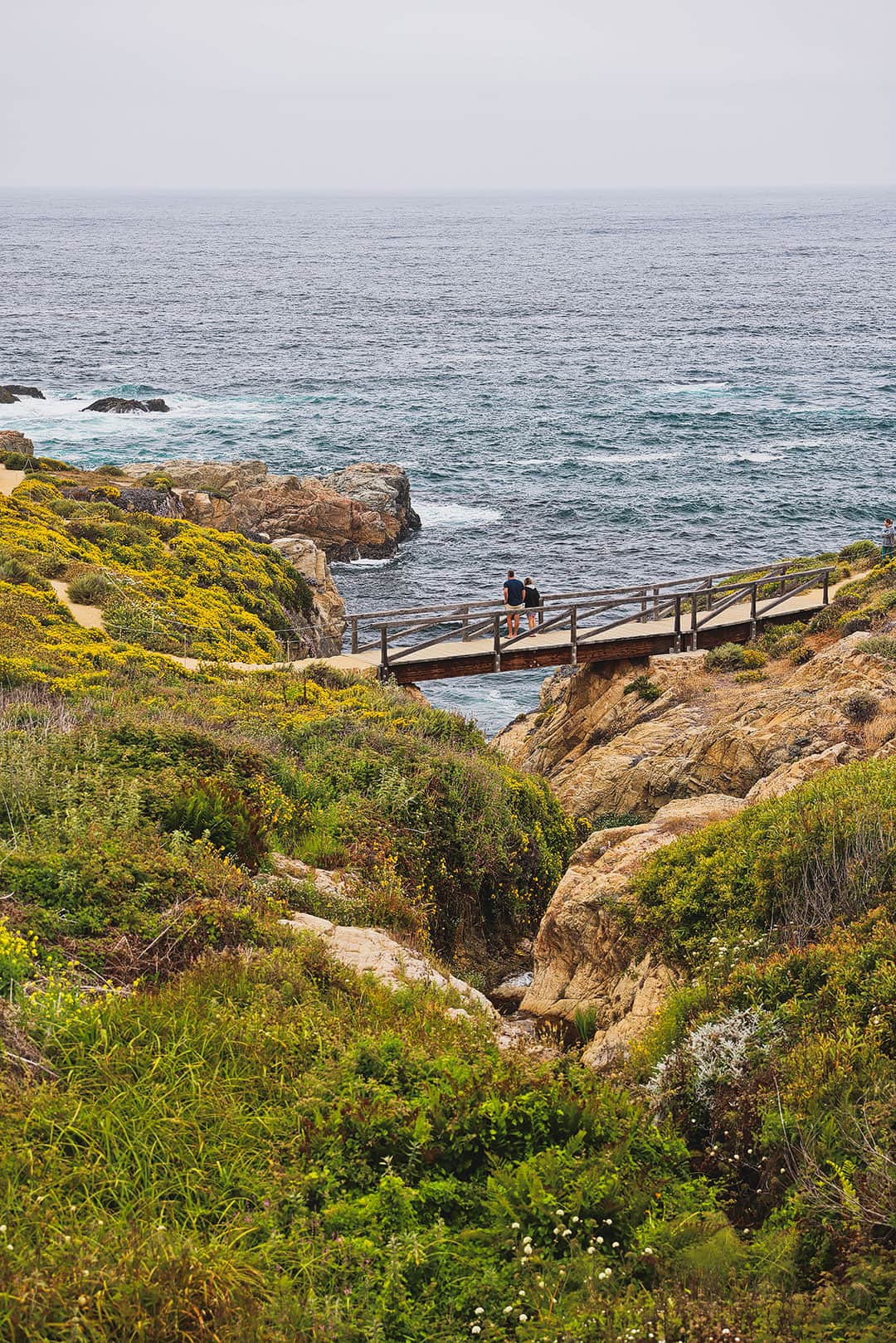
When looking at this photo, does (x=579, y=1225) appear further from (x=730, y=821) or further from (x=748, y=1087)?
(x=730, y=821)

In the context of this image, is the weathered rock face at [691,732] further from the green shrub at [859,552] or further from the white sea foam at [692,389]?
the white sea foam at [692,389]

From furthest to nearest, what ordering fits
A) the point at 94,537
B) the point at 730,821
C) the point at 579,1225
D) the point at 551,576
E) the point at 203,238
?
1. the point at 203,238
2. the point at 551,576
3. the point at 94,537
4. the point at 730,821
5. the point at 579,1225

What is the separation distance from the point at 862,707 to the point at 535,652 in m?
8.63

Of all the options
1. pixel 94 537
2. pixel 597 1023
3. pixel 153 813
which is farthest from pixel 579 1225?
pixel 94 537

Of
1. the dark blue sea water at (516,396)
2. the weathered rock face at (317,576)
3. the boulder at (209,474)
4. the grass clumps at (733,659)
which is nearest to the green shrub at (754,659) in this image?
the grass clumps at (733,659)

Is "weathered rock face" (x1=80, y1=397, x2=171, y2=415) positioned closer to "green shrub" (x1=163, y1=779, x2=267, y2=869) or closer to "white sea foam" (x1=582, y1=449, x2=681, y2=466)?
"white sea foam" (x1=582, y1=449, x2=681, y2=466)

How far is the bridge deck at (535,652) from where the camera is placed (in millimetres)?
21594

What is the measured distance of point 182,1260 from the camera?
4.11m

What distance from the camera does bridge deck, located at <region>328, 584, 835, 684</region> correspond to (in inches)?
850

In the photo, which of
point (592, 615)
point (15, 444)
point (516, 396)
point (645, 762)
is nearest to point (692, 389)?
point (516, 396)

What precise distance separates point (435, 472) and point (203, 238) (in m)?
161

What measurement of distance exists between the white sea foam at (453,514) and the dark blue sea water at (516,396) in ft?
0.51

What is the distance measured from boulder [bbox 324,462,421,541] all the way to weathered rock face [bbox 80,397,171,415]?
19588mm

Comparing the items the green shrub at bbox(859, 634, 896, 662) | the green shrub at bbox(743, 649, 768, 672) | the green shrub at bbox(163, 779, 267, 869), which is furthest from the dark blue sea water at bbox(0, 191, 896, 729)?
the green shrub at bbox(163, 779, 267, 869)
